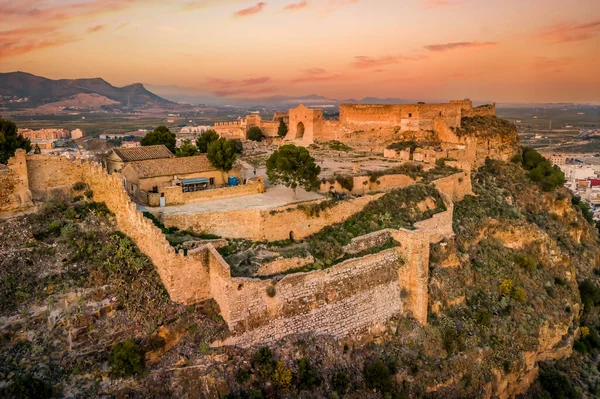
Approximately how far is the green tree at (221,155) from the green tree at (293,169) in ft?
6.89

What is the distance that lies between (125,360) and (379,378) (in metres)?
7.63

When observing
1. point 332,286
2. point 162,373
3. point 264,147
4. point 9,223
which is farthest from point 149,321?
point 264,147

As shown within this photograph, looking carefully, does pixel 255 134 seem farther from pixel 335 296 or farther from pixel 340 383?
pixel 340 383

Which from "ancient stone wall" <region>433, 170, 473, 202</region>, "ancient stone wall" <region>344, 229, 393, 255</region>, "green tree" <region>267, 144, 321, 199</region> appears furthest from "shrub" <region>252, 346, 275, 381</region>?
"ancient stone wall" <region>433, 170, 473, 202</region>

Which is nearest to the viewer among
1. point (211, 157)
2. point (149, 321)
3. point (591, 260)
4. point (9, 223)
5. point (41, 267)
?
point (149, 321)

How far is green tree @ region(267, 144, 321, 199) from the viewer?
20141 millimetres

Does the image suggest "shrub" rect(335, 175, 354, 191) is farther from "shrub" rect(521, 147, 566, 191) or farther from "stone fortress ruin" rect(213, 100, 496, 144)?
"shrub" rect(521, 147, 566, 191)

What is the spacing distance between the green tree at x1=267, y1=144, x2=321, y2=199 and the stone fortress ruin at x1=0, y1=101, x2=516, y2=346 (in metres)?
1.95

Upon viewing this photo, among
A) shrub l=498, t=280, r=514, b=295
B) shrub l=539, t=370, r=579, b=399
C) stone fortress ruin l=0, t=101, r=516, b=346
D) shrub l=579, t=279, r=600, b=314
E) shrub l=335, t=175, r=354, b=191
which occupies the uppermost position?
shrub l=335, t=175, r=354, b=191

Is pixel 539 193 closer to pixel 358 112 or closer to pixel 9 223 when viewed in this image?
pixel 358 112

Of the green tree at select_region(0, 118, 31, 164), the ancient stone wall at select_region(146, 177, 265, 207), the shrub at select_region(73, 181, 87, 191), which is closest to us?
the shrub at select_region(73, 181, 87, 191)

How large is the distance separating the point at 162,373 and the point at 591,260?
28.1m

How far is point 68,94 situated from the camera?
122m

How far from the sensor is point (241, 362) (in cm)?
1277
